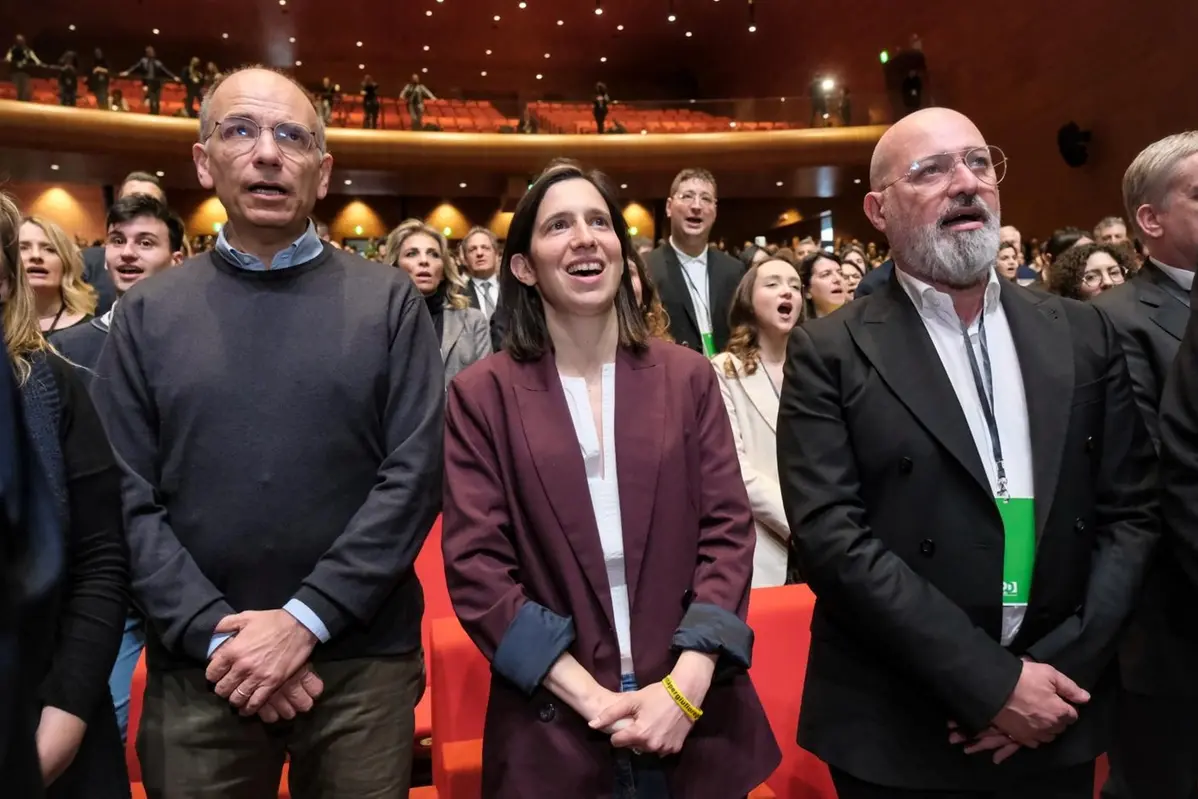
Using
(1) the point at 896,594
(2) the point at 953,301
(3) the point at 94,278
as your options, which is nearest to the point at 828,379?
(2) the point at 953,301

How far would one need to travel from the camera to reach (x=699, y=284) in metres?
4.30

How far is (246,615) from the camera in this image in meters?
1.46

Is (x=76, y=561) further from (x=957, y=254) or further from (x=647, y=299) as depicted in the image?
(x=957, y=254)

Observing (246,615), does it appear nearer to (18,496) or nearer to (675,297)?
(18,496)

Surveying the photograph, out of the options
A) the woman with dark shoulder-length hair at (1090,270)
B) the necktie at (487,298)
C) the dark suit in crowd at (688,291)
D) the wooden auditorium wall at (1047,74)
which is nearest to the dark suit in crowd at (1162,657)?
the woman with dark shoulder-length hair at (1090,270)

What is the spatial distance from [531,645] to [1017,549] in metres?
0.87

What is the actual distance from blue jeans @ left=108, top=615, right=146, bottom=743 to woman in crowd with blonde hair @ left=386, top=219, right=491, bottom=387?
1.78m

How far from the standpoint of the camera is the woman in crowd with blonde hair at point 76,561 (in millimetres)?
1178

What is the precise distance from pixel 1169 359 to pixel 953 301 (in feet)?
1.96

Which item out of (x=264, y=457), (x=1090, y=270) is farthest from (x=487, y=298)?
(x=264, y=457)

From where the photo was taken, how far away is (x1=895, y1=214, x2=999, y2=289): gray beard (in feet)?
5.14

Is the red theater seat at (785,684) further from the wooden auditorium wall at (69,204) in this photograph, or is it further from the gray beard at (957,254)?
the wooden auditorium wall at (69,204)

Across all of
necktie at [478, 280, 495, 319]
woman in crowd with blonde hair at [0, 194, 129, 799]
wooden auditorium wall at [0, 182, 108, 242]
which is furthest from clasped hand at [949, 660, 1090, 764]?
wooden auditorium wall at [0, 182, 108, 242]

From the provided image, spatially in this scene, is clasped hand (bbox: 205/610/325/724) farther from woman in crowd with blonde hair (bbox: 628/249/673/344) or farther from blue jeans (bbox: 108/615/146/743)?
woman in crowd with blonde hair (bbox: 628/249/673/344)
